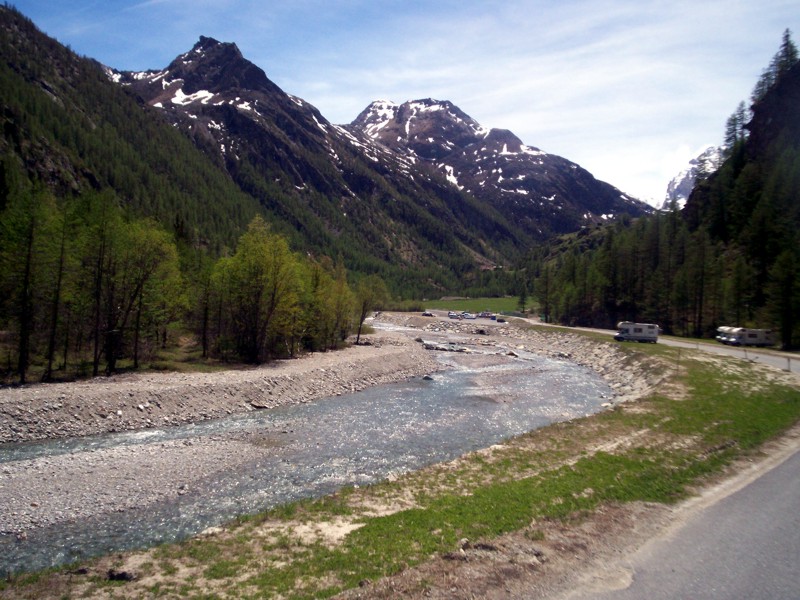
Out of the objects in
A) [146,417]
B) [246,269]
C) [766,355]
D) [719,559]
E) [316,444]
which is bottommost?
[146,417]

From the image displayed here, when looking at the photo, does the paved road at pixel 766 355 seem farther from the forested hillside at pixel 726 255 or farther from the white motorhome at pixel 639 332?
the forested hillside at pixel 726 255

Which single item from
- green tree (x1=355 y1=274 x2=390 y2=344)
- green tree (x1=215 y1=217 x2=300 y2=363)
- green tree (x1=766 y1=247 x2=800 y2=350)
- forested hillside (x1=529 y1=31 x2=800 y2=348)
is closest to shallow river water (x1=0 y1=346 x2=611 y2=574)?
green tree (x1=215 y1=217 x2=300 y2=363)

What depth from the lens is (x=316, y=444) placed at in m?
26.1

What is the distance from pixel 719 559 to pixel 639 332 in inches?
2564

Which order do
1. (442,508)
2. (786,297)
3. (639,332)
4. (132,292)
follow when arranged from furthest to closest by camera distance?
(639,332), (786,297), (132,292), (442,508)

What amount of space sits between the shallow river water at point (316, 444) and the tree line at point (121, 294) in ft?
53.5

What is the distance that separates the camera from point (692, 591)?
405 inches

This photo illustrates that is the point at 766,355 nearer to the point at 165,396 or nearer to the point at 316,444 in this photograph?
the point at 316,444

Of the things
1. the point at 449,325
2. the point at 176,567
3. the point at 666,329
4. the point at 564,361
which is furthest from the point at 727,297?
the point at 176,567

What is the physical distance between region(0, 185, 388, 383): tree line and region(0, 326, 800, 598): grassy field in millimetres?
30534

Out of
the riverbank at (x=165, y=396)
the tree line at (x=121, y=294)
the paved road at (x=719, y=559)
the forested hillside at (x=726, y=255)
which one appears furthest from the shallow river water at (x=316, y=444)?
the forested hillside at (x=726, y=255)

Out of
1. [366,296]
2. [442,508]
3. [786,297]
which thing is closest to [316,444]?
[442,508]

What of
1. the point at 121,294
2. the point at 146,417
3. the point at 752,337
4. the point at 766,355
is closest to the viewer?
the point at 146,417

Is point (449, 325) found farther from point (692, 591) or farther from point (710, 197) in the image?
point (692, 591)
